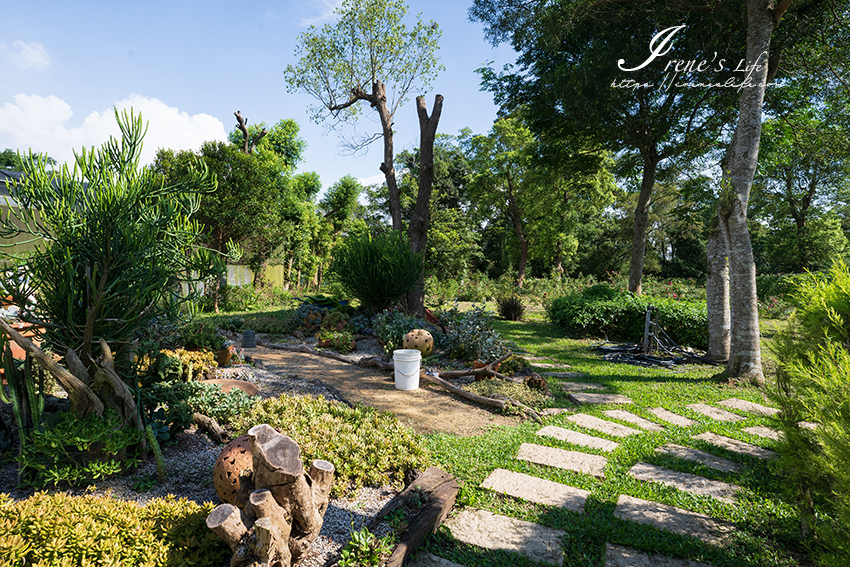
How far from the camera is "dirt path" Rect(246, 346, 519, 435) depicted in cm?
445

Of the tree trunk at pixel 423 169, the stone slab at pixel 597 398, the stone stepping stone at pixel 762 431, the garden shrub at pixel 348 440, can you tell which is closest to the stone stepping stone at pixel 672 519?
the garden shrub at pixel 348 440

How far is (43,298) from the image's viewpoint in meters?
2.83

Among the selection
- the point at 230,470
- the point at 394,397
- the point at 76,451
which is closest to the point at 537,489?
the point at 230,470

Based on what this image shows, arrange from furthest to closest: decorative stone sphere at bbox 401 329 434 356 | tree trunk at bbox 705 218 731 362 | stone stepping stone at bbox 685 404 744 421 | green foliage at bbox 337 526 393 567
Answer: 1. tree trunk at bbox 705 218 731 362
2. decorative stone sphere at bbox 401 329 434 356
3. stone stepping stone at bbox 685 404 744 421
4. green foliage at bbox 337 526 393 567

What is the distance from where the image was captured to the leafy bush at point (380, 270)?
924 centimetres

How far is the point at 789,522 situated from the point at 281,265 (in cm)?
1759

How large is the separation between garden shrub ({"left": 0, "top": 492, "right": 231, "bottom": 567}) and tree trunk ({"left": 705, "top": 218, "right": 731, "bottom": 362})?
835cm

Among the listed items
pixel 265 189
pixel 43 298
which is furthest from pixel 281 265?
pixel 43 298

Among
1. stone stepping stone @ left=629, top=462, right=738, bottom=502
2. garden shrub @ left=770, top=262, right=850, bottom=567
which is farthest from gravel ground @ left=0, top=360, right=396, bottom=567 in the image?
garden shrub @ left=770, top=262, right=850, bottom=567

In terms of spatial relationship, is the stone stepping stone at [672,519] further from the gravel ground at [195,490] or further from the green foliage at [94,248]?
the green foliage at [94,248]

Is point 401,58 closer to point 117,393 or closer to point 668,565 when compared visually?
point 117,393

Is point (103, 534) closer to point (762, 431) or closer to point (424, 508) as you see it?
point (424, 508)

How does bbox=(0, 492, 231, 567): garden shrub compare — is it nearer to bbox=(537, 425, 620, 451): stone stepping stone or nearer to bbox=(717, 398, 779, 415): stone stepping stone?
bbox=(537, 425, 620, 451): stone stepping stone

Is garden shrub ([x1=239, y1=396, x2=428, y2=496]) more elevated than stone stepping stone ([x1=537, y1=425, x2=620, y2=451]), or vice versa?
garden shrub ([x1=239, y1=396, x2=428, y2=496])
